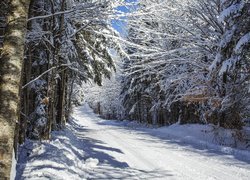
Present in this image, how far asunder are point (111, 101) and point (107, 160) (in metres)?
77.2

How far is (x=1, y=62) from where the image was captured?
3.99 m

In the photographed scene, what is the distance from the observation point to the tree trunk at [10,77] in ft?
12.4

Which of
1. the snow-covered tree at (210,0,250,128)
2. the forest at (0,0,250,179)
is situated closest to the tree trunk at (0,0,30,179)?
the forest at (0,0,250,179)

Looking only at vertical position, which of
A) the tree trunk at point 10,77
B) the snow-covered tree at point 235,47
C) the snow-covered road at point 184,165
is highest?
the snow-covered tree at point 235,47

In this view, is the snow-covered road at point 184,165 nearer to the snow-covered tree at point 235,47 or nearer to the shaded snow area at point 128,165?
the shaded snow area at point 128,165

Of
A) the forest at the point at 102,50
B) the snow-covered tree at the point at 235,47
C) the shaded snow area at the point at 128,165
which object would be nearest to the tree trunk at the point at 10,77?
Result: the forest at the point at 102,50

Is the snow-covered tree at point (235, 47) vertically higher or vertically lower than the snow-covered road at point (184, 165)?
higher

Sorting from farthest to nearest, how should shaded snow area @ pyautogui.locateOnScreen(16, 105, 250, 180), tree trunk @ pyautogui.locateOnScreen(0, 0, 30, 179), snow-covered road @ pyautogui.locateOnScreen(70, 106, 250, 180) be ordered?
snow-covered road @ pyautogui.locateOnScreen(70, 106, 250, 180), shaded snow area @ pyautogui.locateOnScreen(16, 105, 250, 180), tree trunk @ pyautogui.locateOnScreen(0, 0, 30, 179)

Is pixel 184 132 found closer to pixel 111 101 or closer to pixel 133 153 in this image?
pixel 133 153

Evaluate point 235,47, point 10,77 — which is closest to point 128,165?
point 235,47

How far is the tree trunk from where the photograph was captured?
12.4 feet

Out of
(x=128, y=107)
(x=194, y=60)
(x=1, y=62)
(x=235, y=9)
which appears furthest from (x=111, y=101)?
(x=1, y=62)

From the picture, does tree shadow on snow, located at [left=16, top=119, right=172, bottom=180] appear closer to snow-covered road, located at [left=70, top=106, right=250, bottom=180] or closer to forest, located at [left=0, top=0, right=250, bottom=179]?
snow-covered road, located at [left=70, top=106, right=250, bottom=180]

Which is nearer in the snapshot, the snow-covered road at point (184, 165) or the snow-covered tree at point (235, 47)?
the snow-covered road at point (184, 165)
